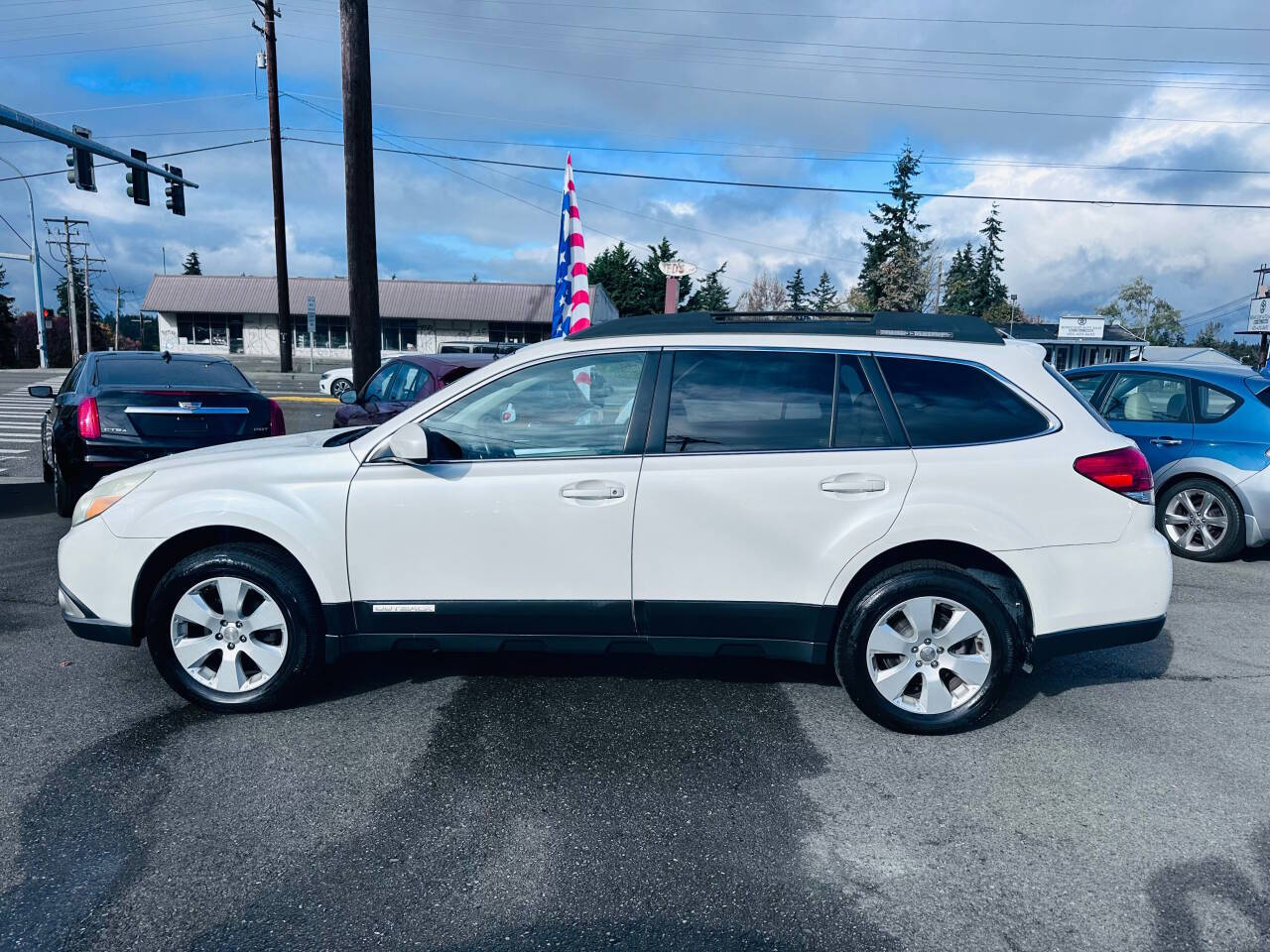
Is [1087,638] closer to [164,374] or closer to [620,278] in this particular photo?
[164,374]

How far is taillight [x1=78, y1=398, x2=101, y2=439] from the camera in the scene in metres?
7.42

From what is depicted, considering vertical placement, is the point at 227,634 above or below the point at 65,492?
above

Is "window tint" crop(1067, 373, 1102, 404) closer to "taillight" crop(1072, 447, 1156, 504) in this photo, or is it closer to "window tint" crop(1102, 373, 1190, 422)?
"window tint" crop(1102, 373, 1190, 422)

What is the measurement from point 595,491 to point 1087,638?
2.27m

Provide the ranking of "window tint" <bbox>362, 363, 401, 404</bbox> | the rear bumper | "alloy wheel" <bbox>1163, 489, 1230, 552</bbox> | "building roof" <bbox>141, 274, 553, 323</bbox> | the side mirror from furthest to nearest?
"building roof" <bbox>141, 274, 553, 323</bbox> < "window tint" <bbox>362, 363, 401, 404</bbox> < "alloy wheel" <bbox>1163, 489, 1230, 552</bbox> < the rear bumper < the side mirror

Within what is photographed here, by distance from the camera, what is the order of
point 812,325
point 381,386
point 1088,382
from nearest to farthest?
point 812,325, point 1088,382, point 381,386

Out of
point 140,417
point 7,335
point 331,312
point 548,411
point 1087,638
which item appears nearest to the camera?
point 1087,638

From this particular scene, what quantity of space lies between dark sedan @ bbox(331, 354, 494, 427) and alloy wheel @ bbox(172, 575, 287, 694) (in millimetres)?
4864

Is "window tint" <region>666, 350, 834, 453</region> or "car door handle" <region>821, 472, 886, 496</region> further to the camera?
"window tint" <region>666, 350, 834, 453</region>

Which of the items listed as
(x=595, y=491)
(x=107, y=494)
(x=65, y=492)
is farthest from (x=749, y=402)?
(x=65, y=492)

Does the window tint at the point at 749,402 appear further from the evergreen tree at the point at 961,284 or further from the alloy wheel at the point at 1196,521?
the evergreen tree at the point at 961,284

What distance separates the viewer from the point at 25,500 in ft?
30.9

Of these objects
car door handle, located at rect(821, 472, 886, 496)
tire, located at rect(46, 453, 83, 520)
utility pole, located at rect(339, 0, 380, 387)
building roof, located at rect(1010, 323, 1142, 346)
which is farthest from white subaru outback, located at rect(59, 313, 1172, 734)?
building roof, located at rect(1010, 323, 1142, 346)

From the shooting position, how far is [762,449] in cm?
395
